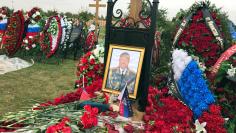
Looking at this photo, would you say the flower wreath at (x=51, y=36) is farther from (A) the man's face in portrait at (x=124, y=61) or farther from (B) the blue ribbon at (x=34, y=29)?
(A) the man's face in portrait at (x=124, y=61)

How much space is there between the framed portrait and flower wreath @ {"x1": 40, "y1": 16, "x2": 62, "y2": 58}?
9.63m

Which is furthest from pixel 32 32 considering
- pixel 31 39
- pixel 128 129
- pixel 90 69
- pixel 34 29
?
pixel 128 129

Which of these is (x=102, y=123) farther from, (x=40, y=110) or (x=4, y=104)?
(x=4, y=104)

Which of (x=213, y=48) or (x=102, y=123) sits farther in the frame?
(x=213, y=48)

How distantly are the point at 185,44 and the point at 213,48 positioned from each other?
44cm

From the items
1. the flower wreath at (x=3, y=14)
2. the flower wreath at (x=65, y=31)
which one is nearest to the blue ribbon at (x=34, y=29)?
the flower wreath at (x=65, y=31)

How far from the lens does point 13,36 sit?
1463 cm

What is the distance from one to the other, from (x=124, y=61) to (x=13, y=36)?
10468 mm

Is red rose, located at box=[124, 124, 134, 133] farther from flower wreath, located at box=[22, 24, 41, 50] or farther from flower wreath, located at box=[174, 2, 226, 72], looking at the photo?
flower wreath, located at box=[22, 24, 41, 50]

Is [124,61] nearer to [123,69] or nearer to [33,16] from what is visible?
[123,69]

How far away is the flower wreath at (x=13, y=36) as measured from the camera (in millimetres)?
14586

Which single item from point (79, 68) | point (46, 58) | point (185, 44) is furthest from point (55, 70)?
point (185, 44)

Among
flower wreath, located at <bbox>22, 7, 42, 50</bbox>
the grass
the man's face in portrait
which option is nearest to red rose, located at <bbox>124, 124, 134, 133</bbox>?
the man's face in portrait

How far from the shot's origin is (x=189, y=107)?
16.7 ft
